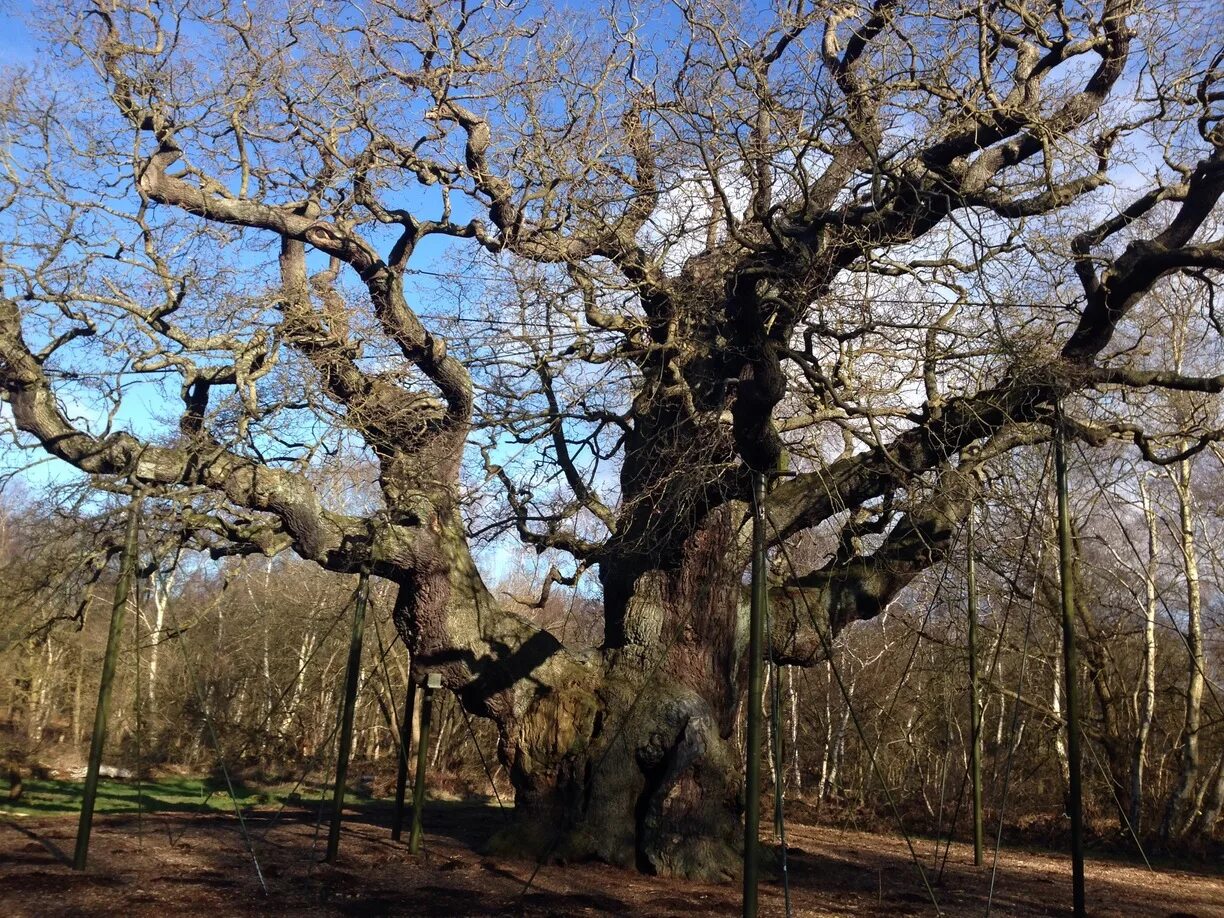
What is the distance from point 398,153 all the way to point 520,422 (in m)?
2.65

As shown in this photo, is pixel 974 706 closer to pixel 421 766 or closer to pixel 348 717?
pixel 421 766

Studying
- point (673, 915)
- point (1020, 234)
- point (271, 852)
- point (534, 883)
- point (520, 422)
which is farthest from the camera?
point (520, 422)

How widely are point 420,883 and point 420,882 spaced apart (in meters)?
0.04

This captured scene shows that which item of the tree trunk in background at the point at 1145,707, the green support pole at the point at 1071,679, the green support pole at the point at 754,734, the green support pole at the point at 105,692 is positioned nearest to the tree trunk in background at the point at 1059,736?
the tree trunk in background at the point at 1145,707

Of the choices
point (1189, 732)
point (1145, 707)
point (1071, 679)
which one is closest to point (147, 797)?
point (1071, 679)

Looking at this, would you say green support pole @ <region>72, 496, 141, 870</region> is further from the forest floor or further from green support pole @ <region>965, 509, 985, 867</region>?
green support pole @ <region>965, 509, 985, 867</region>

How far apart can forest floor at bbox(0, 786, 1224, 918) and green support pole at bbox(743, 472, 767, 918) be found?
5.21ft

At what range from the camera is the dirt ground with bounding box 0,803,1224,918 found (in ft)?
19.5

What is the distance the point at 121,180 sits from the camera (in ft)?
26.6

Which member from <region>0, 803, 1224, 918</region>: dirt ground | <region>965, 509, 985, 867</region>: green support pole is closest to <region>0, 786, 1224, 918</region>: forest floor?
<region>0, 803, 1224, 918</region>: dirt ground

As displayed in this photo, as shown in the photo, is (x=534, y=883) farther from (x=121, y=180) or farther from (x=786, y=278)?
(x=121, y=180)

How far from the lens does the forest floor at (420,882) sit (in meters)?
5.94

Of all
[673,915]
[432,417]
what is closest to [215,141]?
[432,417]

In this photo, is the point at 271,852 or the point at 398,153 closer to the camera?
the point at 271,852
